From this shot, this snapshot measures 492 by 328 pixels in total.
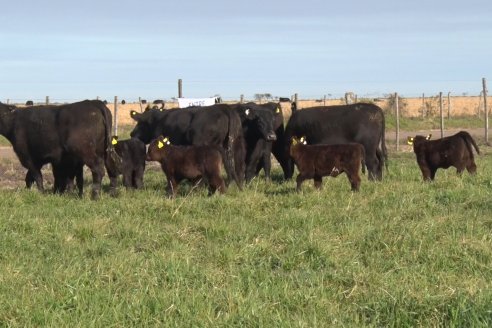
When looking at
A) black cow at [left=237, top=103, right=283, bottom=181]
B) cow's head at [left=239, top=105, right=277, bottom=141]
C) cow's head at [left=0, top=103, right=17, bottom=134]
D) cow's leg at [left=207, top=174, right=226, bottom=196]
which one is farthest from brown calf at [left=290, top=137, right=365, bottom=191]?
cow's head at [left=0, top=103, right=17, bottom=134]

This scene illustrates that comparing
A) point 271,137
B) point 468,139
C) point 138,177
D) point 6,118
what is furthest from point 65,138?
point 468,139

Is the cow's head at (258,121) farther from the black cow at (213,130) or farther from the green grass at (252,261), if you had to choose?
the green grass at (252,261)

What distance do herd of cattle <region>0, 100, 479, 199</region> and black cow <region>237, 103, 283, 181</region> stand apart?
0.8 inches

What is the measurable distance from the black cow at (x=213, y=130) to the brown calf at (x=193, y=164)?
3.44 feet

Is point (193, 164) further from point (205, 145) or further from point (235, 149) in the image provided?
point (235, 149)

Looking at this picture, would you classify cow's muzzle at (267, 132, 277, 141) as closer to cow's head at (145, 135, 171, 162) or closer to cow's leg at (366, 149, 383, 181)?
cow's leg at (366, 149, 383, 181)

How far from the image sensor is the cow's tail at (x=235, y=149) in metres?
11.2

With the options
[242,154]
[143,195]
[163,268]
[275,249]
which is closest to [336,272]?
[275,249]

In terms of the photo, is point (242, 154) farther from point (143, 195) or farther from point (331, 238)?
point (331, 238)

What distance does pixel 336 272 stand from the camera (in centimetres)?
516

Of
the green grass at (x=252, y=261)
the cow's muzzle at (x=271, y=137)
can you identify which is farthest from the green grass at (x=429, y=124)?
the green grass at (x=252, y=261)

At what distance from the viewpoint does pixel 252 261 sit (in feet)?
18.2

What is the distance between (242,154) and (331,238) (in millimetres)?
5968

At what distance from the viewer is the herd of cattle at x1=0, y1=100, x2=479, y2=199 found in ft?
31.9
